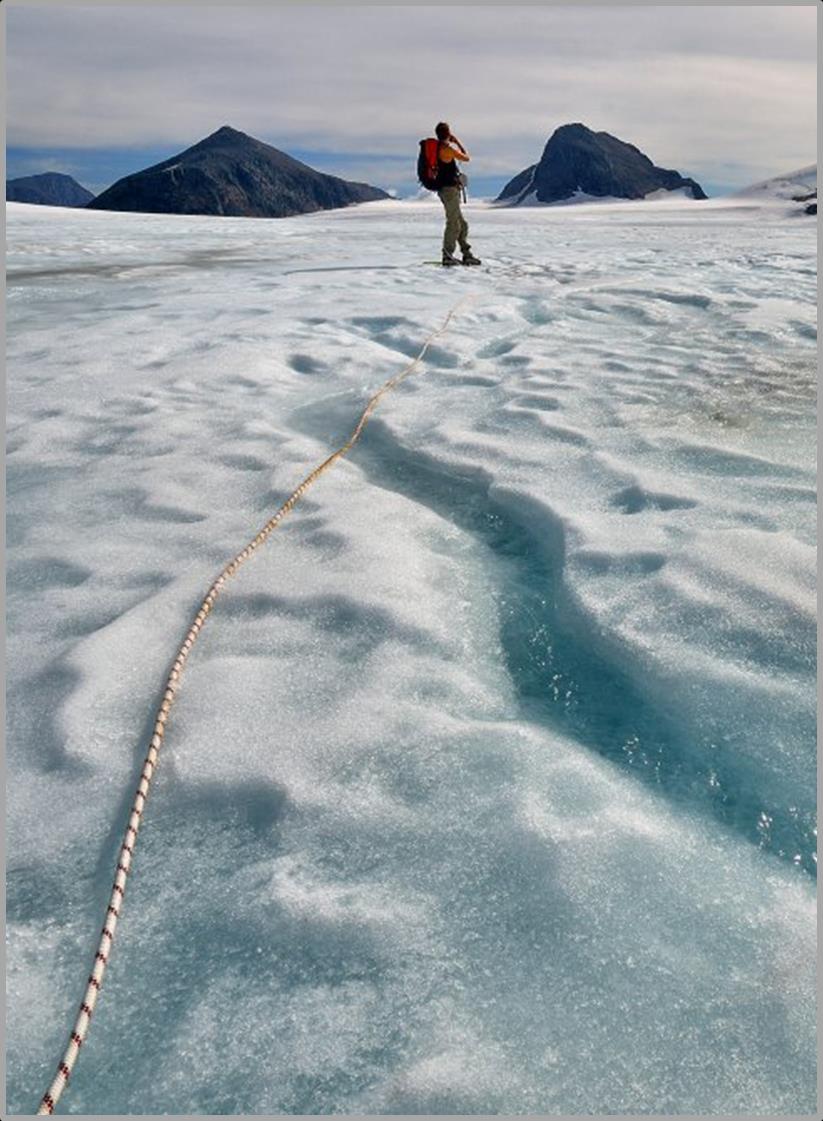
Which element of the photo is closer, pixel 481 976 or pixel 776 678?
pixel 481 976

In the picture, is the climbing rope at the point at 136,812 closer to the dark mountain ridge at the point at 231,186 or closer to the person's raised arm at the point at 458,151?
the person's raised arm at the point at 458,151

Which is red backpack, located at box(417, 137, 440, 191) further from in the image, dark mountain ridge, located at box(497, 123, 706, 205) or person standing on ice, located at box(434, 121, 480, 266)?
dark mountain ridge, located at box(497, 123, 706, 205)

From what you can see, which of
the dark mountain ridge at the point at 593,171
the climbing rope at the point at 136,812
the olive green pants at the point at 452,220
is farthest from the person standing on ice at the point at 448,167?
the dark mountain ridge at the point at 593,171

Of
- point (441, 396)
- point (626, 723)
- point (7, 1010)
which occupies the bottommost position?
point (7, 1010)

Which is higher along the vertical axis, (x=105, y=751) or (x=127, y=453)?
(x=127, y=453)

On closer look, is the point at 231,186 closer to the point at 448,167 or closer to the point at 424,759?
the point at 448,167

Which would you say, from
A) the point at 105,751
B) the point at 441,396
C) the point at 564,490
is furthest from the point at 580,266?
the point at 105,751

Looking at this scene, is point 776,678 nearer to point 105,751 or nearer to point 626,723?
point 626,723
